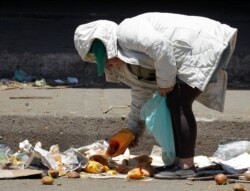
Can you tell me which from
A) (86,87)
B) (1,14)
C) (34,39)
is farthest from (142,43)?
(1,14)

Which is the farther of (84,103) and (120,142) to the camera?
(84,103)

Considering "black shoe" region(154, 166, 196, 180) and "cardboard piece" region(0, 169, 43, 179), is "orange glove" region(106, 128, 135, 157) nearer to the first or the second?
"black shoe" region(154, 166, 196, 180)

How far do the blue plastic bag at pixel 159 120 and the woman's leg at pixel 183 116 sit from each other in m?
0.04

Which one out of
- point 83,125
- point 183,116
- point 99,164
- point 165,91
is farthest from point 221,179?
point 83,125

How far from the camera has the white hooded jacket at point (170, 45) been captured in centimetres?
586

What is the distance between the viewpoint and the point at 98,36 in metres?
5.89

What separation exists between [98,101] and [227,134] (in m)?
1.35

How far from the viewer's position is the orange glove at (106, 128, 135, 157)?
6.26 metres

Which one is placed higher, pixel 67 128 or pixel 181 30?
pixel 181 30

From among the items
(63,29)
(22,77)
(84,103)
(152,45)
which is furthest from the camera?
(63,29)

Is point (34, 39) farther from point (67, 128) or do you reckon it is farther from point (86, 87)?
point (67, 128)

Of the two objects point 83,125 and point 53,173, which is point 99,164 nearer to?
point 53,173

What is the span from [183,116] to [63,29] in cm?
459

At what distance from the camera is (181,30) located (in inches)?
235
